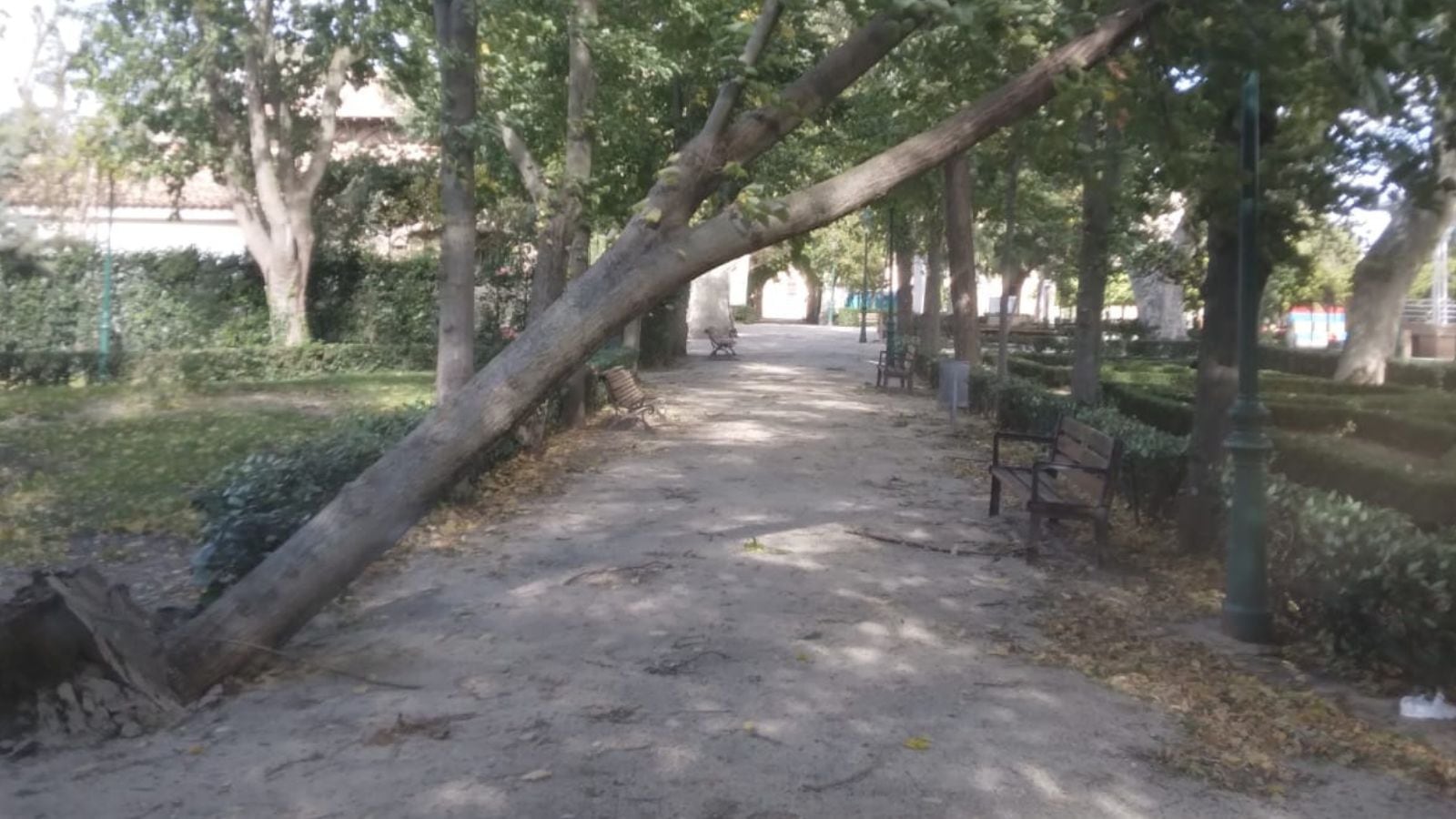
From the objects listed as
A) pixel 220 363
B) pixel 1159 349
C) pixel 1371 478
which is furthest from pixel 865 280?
pixel 1371 478

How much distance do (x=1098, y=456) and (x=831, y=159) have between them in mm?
15227

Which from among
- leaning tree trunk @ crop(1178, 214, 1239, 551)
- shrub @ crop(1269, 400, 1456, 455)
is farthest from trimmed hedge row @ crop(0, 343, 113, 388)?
leaning tree trunk @ crop(1178, 214, 1239, 551)

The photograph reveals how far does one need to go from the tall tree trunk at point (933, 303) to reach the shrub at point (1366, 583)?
20.2 metres

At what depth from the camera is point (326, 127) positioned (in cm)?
2566

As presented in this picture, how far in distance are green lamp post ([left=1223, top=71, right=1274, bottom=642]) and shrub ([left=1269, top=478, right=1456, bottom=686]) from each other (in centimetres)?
22

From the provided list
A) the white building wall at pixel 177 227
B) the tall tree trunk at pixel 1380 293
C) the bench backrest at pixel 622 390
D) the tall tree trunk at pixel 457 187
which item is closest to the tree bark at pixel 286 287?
the white building wall at pixel 177 227

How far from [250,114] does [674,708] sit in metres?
21.4

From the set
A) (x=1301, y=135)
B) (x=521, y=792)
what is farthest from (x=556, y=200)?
(x=521, y=792)

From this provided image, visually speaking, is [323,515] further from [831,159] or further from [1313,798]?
[831,159]

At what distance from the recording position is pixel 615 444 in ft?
55.1

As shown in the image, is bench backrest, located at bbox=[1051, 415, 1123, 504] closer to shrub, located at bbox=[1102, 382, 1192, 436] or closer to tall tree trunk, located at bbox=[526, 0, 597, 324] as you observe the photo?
shrub, located at bbox=[1102, 382, 1192, 436]

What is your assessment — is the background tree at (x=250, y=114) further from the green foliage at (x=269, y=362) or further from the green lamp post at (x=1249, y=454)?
the green lamp post at (x=1249, y=454)

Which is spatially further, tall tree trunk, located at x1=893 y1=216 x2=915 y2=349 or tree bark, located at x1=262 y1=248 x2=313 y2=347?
tall tree trunk, located at x1=893 y1=216 x2=915 y2=349

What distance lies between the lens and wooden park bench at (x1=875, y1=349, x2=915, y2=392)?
2753cm
